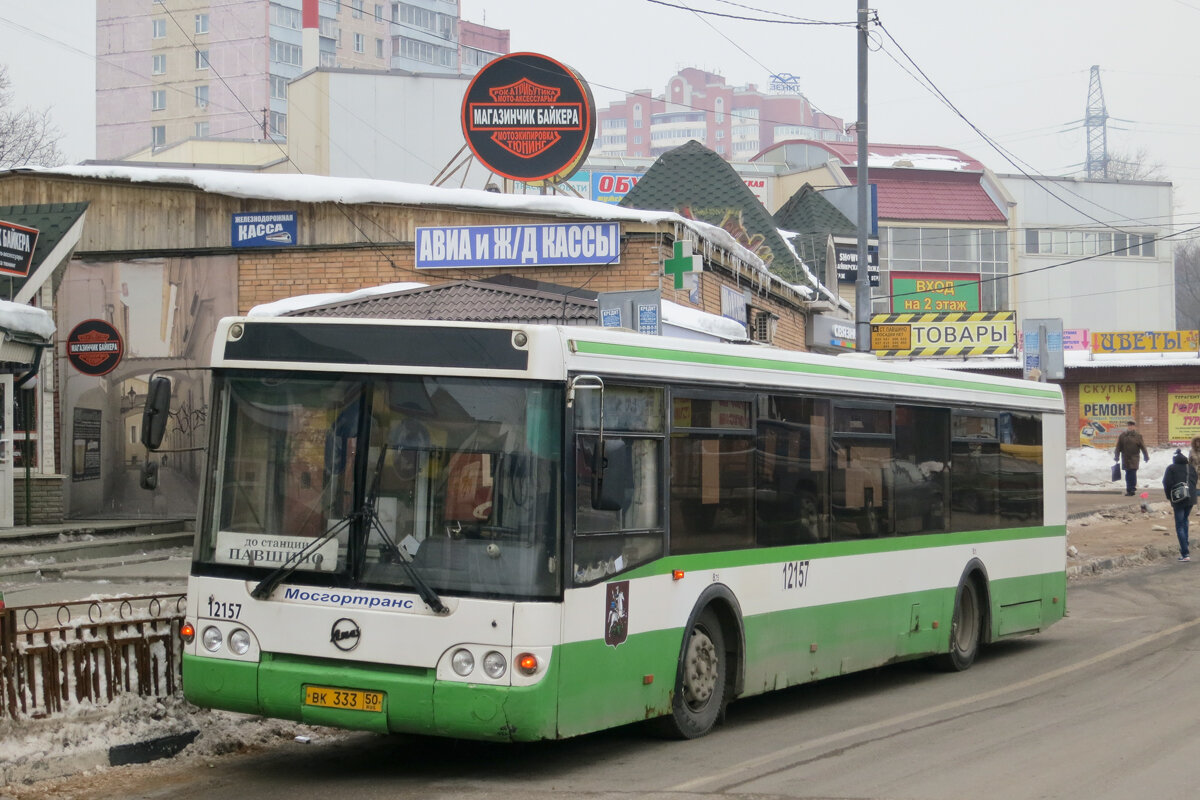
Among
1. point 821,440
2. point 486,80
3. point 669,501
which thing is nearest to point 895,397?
point 821,440

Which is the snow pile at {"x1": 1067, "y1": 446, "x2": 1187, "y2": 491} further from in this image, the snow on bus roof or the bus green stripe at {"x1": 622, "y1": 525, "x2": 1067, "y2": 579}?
the bus green stripe at {"x1": 622, "y1": 525, "x2": 1067, "y2": 579}

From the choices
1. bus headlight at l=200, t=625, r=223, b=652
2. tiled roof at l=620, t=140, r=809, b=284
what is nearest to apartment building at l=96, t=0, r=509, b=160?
tiled roof at l=620, t=140, r=809, b=284

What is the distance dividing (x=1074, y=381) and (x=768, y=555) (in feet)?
133

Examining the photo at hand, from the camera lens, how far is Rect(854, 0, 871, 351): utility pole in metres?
24.7

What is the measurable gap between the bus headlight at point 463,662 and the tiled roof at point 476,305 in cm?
1014

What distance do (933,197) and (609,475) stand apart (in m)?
71.3

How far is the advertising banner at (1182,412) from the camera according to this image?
46.2 m

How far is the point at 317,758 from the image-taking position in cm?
827

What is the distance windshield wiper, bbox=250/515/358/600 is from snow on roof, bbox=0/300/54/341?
11.2 m

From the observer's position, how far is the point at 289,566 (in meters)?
7.58

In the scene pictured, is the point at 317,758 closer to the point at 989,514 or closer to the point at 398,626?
the point at 398,626

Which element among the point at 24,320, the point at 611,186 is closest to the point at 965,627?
the point at 24,320

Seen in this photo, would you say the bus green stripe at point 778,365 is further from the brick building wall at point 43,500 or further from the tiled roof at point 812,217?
the tiled roof at point 812,217

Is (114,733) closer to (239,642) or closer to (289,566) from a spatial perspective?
(239,642)
